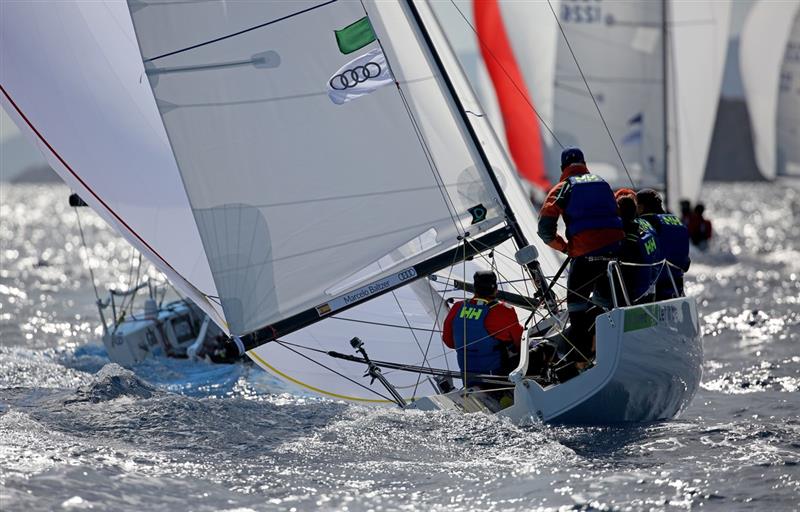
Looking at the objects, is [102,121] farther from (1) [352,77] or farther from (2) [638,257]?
(2) [638,257]

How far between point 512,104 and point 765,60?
7153 mm

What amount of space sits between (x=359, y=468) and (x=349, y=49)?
261 centimetres

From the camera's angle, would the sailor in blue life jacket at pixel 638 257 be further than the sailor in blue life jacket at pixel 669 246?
No

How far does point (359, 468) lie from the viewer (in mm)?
5777

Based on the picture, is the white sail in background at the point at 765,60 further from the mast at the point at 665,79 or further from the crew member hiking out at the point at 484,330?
the crew member hiking out at the point at 484,330

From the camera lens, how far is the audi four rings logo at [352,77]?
7.14m

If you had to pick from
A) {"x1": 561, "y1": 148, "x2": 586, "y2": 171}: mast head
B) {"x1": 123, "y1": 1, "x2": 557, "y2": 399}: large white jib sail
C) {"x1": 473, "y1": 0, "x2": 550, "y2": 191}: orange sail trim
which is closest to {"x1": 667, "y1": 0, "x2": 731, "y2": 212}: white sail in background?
{"x1": 473, "y1": 0, "x2": 550, "y2": 191}: orange sail trim

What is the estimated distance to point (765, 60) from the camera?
2664cm

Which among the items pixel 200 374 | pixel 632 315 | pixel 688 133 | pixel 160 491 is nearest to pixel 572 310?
pixel 632 315

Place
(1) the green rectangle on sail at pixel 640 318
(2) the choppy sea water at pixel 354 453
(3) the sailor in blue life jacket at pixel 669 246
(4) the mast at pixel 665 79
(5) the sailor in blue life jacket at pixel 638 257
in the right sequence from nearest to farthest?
1. (2) the choppy sea water at pixel 354 453
2. (1) the green rectangle on sail at pixel 640 318
3. (5) the sailor in blue life jacket at pixel 638 257
4. (3) the sailor in blue life jacket at pixel 669 246
5. (4) the mast at pixel 665 79

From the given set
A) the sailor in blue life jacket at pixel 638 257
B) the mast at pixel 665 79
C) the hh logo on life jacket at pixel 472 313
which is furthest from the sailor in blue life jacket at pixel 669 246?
the mast at pixel 665 79

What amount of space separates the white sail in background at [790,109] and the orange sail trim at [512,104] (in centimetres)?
651

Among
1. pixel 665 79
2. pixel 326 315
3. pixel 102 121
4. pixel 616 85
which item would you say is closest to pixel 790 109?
pixel 616 85

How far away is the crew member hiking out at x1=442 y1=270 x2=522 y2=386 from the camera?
6.68m
